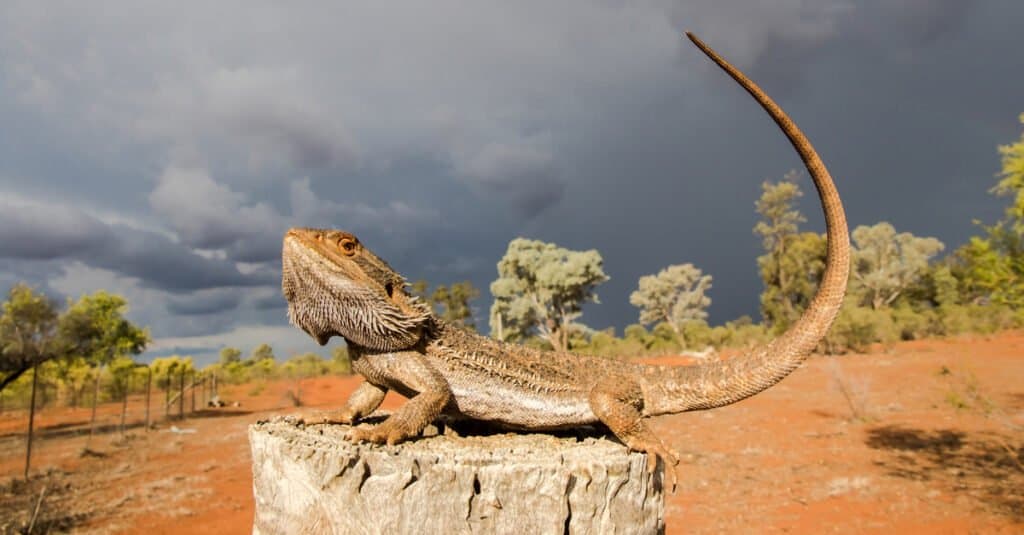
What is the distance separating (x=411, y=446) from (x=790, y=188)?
41.7 m

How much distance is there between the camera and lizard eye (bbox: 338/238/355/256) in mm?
2971

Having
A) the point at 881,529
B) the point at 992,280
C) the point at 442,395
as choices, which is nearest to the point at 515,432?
the point at 442,395

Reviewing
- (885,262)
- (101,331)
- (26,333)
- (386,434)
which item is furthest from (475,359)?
(885,262)

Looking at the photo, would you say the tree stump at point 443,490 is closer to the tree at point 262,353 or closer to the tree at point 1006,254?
the tree at point 1006,254

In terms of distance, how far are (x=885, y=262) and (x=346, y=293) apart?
166 feet

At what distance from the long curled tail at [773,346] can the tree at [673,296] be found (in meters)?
41.2

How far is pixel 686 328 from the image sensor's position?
132ft

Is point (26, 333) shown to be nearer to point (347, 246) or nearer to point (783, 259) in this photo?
point (347, 246)

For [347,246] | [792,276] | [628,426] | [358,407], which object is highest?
[792,276]

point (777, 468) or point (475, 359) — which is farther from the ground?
point (475, 359)

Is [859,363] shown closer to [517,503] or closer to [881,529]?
[881,529]

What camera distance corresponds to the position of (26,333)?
15.4m

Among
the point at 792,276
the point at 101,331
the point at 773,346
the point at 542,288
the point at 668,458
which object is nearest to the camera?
the point at 668,458

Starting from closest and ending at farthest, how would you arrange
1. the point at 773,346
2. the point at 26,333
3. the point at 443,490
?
the point at 443,490
the point at 773,346
the point at 26,333
